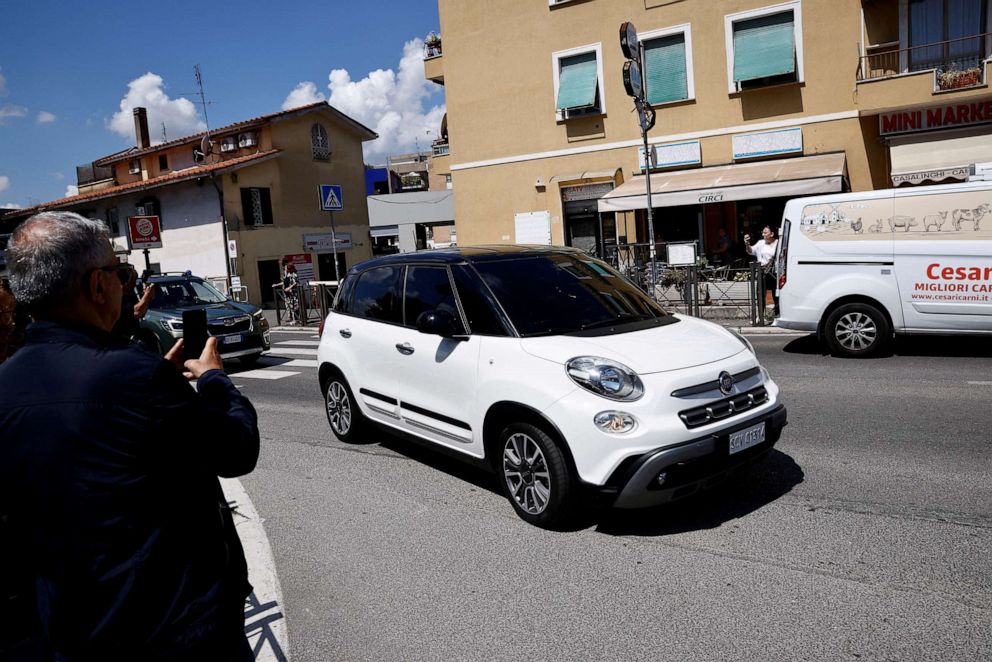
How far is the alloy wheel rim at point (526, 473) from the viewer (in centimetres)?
466

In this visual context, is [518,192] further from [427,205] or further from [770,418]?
[427,205]

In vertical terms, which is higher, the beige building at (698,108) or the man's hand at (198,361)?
the beige building at (698,108)

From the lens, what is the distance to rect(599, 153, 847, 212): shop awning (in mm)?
18031

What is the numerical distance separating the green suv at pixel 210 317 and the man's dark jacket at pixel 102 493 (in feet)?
35.1

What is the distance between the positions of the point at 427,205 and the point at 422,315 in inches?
1739

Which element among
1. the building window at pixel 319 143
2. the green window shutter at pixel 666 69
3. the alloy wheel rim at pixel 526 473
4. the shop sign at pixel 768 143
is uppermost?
the building window at pixel 319 143

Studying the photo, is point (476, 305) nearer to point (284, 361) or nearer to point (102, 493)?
point (102, 493)

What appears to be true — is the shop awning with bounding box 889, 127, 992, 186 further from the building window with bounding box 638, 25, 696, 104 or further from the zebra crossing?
the zebra crossing

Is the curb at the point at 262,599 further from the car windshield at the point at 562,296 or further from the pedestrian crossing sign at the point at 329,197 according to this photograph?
the pedestrian crossing sign at the point at 329,197

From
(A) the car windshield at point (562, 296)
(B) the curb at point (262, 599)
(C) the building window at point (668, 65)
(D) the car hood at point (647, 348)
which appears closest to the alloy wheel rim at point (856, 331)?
(A) the car windshield at point (562, 296)

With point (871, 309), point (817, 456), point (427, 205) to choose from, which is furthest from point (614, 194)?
point (427, 205)

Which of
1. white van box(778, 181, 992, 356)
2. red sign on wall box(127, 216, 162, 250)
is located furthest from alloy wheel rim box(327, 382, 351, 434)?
red sign on wall box(127, 216, 162, 250)

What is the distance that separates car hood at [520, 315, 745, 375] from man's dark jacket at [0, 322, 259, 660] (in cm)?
293

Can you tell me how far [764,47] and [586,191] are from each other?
634 centimetres
